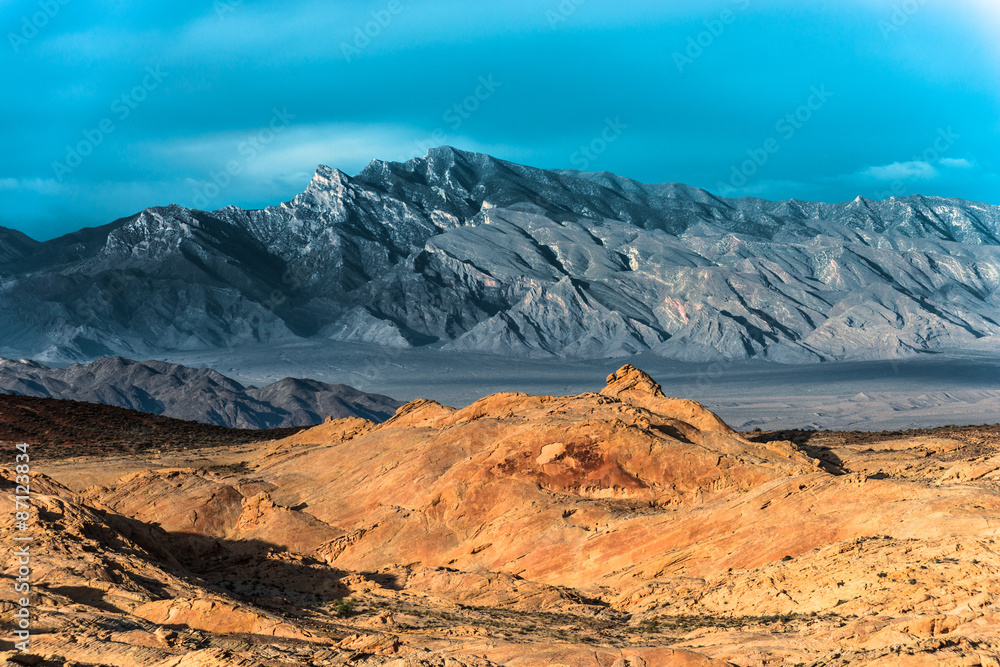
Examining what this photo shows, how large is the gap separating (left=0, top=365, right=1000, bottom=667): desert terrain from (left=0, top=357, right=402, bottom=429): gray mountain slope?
296 ft

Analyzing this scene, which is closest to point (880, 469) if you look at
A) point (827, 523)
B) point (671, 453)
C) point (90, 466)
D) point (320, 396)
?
point (671, 453)

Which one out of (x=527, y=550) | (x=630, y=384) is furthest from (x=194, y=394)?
(x=527, y=550)

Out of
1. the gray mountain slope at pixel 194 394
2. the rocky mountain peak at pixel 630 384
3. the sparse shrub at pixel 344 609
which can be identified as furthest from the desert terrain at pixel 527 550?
the gray mountain slope at pixel 194 394

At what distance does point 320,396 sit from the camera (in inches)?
5709

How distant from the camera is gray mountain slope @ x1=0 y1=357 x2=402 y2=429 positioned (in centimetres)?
13925

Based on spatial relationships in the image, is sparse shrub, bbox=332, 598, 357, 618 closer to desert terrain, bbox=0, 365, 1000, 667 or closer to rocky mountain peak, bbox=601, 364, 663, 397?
desert terrain, bbox=0, 365, 1000, 667

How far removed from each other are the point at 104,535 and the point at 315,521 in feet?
40.5

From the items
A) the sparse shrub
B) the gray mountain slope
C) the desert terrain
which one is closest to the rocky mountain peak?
the desert terrain

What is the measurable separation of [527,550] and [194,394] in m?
121

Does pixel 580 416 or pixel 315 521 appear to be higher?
pixel 580 416

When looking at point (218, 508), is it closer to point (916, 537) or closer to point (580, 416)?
point (580, 416)

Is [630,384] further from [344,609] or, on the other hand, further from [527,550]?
[344,609]

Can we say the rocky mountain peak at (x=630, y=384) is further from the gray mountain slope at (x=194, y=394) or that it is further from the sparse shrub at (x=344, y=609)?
the gray mountain slope at (x=194, y=394)

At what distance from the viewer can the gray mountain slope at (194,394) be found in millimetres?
139250
